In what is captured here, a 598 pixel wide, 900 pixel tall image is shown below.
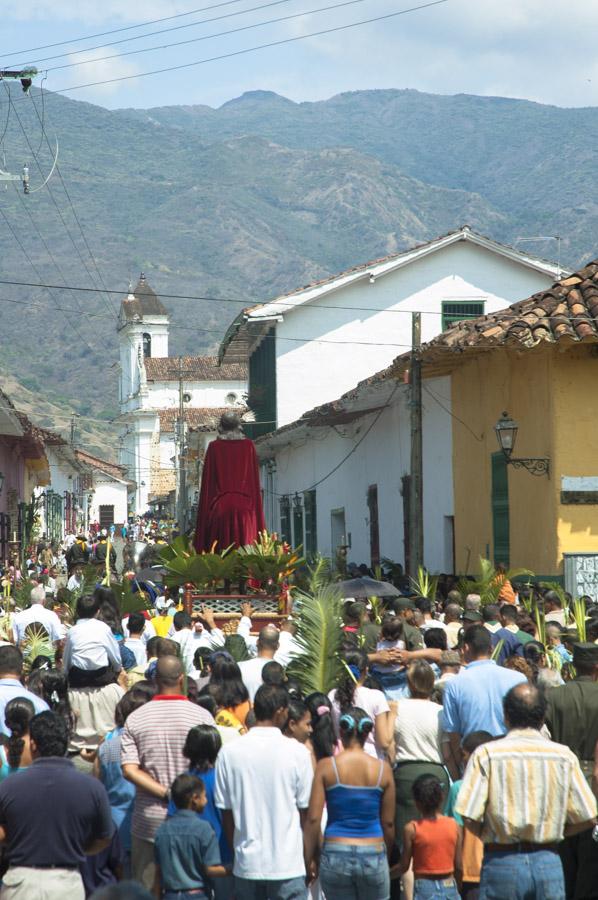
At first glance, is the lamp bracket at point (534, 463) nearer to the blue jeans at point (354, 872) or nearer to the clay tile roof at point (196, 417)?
the blue jeans at point (354, 872)

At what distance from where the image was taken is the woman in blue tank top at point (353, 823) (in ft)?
20.9

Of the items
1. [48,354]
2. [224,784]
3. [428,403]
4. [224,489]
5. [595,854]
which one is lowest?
[595,854]

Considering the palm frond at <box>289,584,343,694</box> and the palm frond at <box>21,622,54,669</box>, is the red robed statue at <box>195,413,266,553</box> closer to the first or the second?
the palm frond at <box>21,622,54,669</box>

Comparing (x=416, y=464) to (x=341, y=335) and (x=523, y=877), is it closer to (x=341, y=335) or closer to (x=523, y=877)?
(x=523, y=877)

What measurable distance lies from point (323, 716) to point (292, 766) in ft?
3.11

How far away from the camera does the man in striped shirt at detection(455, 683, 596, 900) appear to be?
19.0 feet

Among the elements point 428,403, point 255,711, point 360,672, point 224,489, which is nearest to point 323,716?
point 255,711

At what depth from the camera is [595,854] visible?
7.04m

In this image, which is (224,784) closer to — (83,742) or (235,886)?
(235,886)

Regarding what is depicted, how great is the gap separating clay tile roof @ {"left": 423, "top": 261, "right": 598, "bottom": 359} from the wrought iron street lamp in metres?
0.97

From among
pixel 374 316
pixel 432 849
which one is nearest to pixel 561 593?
pixel 432 849

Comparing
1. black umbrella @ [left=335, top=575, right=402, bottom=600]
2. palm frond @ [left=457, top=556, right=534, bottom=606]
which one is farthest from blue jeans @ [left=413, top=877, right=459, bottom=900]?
palm frond @ [left=457, top=556, right=534, bottom=606]

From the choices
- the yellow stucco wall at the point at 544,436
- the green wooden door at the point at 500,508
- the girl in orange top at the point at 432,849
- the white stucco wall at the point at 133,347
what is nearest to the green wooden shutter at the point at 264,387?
the yellow stucco wall at the point at 544,436

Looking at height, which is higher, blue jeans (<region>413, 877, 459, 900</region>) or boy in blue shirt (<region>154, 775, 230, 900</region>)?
boy in blue shirt (<region>154, 775, 230, 900</region>)
